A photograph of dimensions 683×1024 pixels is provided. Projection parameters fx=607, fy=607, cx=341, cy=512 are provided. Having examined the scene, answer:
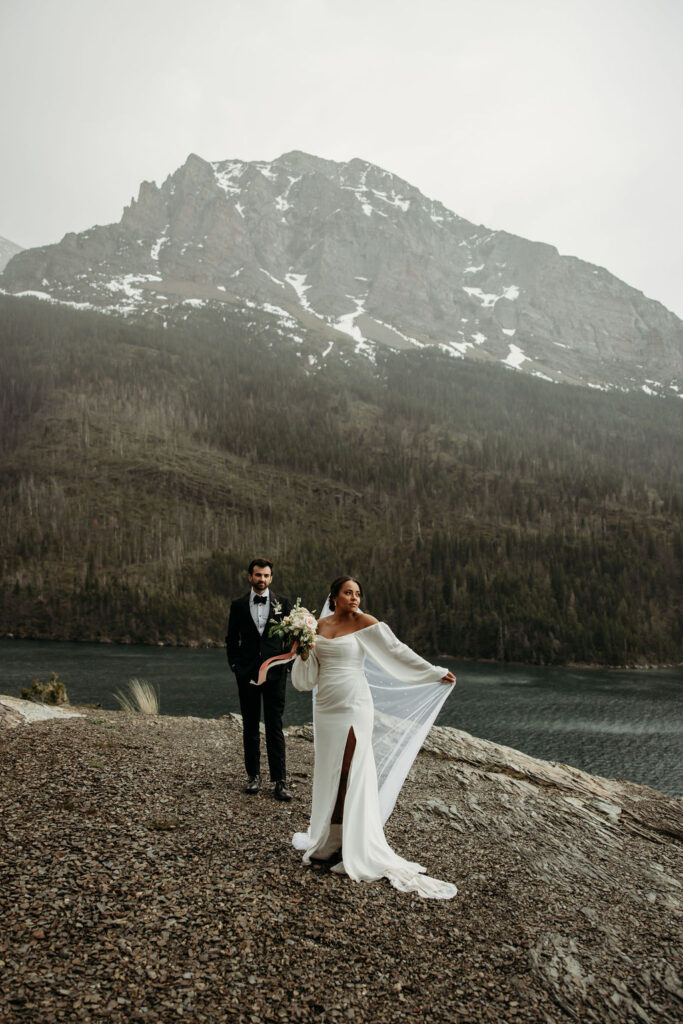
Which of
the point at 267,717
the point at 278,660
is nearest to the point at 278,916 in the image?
the point at 278,660

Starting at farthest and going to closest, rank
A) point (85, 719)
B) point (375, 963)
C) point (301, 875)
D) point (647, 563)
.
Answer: point (647, 563) < point (85, 719) < point (301, 875) < point (375, 963)

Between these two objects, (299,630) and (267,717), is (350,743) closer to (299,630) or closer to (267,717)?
(299,630)

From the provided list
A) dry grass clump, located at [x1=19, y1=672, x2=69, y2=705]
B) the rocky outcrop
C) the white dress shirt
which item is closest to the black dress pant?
the white dress shirt

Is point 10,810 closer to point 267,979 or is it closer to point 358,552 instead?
point 267,979

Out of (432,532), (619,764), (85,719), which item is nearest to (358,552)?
(432,532)

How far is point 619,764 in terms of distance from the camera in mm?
38062

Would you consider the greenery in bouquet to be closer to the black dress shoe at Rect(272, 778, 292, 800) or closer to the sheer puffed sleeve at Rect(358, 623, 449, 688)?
the sheer puffed sleeve at Rect(358, 623, 449, 688)

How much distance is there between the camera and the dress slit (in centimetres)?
676

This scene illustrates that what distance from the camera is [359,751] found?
6.88 m

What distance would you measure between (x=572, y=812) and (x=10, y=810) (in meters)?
9.22

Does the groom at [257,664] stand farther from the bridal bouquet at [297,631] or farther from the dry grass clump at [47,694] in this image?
the dry grass clump at [47,694]

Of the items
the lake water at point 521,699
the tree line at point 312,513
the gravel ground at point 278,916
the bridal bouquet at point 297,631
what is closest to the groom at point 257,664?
the gravel ground at point 278,916

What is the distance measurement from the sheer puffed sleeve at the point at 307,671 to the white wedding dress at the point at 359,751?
0.01m

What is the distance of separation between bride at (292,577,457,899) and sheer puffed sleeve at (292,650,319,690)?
12 millimetres
